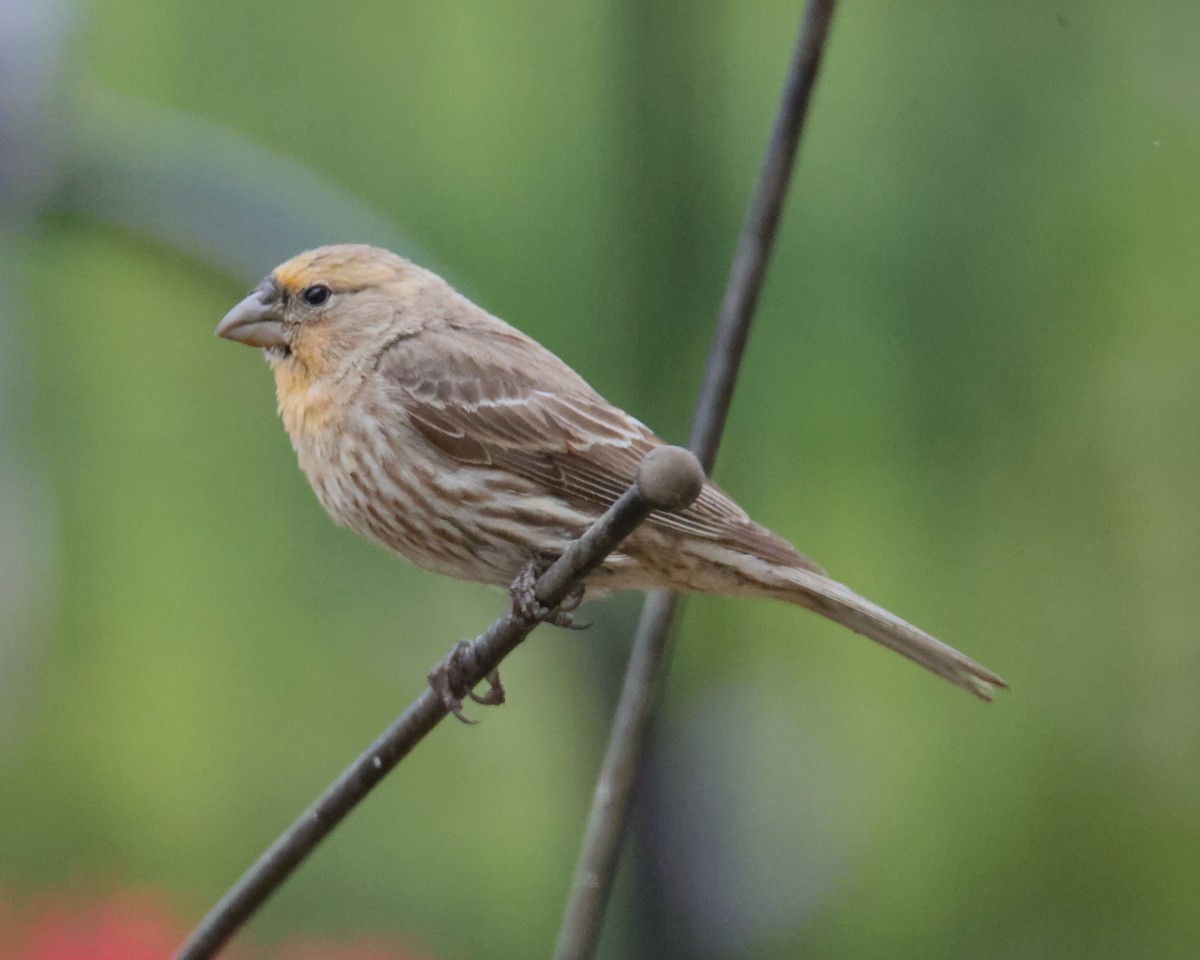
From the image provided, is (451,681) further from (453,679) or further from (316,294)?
(316,294)

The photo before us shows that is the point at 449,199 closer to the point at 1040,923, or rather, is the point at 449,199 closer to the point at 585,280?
the point at 585,280

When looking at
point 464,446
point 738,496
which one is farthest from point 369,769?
point 738,496

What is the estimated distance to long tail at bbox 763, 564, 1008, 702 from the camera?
3.38ft

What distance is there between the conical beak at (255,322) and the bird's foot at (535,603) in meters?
0.28

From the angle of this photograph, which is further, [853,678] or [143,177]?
[853,678]

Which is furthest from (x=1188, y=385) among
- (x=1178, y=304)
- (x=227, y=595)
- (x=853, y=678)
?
(x=227, y=595)

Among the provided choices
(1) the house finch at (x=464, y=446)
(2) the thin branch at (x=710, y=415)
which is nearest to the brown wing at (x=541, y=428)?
(1) the house finch at (x=464, y=446)

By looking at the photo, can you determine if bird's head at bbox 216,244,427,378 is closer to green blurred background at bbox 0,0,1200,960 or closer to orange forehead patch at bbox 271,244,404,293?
orange forehead patch at bbox 271,244,404,293

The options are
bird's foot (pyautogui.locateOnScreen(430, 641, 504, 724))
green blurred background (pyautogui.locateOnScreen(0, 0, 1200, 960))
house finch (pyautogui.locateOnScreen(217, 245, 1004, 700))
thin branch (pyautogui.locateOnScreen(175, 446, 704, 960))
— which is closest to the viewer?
thin branch (pyautogui.locateOnScreen(175, 446, 704, 960))

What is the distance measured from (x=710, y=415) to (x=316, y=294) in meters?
0.43

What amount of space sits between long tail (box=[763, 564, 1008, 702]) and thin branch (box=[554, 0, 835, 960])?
25 centimetres

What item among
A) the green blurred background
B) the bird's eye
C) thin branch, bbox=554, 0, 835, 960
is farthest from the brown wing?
the green blurred background

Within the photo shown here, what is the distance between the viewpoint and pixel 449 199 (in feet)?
5.52

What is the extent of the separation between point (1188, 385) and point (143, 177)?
1.24m
